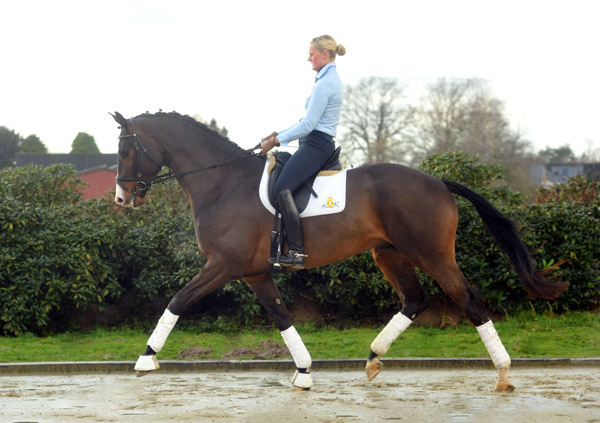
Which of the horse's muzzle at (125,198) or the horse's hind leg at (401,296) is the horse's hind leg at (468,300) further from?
the horse's muzzle at (125,198)

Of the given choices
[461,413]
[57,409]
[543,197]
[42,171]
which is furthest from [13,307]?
[543,197]

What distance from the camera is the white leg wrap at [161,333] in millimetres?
7176

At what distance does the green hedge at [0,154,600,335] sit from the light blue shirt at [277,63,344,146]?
3679 millimetres

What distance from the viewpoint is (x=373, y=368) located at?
771cm

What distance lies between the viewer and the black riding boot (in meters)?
7.36

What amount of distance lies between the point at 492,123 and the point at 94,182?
34.6 meters

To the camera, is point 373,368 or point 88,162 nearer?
point 373,368

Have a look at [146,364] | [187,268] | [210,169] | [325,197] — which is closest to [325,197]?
[325,197]

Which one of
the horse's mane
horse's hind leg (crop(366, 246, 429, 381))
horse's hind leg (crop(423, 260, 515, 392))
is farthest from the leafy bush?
horse's hind leg (crop(423, 260, 515, 392))

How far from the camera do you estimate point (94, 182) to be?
45.1 metres

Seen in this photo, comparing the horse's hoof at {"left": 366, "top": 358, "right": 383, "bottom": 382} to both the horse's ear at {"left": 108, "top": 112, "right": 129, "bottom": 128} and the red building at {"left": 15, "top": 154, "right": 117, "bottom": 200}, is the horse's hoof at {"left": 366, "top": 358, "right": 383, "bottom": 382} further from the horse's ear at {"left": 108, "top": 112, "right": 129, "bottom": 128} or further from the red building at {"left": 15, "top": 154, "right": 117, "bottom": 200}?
the red building at {"left": 15, "top": 154, "right": 117, "bottom": 200}

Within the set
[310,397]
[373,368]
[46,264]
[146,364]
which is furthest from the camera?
[46,264]

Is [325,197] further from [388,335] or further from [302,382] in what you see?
[302,382]

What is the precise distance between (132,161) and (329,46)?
2.28m
